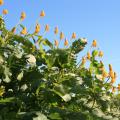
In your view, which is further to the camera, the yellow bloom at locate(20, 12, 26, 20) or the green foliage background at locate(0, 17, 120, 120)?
the yellow bloom at locate(20, 12, 26, 20)

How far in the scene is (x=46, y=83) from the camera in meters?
2.67

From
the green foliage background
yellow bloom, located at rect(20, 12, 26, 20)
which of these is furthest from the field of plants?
yellow bloom, located at rect(20, 12, 26, 20)

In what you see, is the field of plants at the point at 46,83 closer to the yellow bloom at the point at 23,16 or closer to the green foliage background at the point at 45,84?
the green foliage background at the point at 45,84

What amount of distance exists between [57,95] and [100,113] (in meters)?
0.46

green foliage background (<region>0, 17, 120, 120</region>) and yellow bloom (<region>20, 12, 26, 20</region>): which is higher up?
yellow bloom (<region>20, 12, 26, 20</region>)

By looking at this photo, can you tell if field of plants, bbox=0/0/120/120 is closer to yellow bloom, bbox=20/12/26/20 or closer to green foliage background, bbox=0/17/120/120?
green foliage background, bbox=0/17/120/120

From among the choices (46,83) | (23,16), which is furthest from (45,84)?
(23,16)

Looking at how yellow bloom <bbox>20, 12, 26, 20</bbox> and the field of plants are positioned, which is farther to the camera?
yellow bloom <bbox>20, 12, 26, 20</bbox>

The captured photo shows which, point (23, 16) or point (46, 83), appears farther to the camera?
point (23, 16)

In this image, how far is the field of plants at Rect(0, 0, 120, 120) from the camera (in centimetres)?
262

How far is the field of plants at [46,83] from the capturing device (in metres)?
2.62

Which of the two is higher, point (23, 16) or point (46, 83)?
point (23, 16)

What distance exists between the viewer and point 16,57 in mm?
2746

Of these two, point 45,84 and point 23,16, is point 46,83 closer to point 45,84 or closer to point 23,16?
point 45,84
